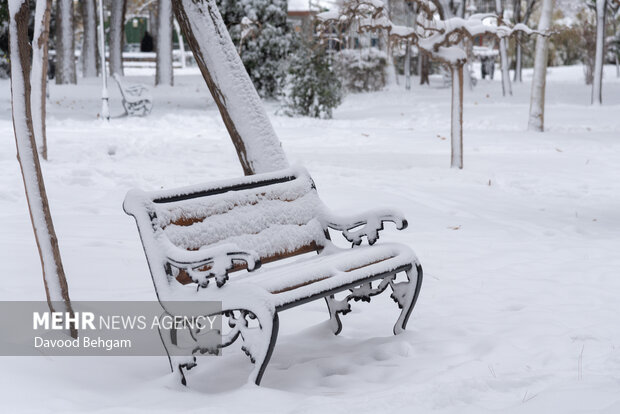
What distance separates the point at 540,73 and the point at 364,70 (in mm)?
17085

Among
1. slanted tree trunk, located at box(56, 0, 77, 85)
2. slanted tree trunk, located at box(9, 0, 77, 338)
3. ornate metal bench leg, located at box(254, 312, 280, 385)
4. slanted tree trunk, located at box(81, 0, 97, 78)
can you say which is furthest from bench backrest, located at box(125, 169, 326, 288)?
slanted tree trunk, located at box(81, 0, 97, 78)

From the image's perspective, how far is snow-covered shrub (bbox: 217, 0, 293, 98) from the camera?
2211 cm

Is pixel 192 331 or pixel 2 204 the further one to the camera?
pixel 2 204

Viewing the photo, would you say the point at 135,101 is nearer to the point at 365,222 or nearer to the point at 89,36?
the point at 89,36

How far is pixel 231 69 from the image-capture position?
237 inches

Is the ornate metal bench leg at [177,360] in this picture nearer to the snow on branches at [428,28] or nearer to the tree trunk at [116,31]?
the snow on branches at [428,28]

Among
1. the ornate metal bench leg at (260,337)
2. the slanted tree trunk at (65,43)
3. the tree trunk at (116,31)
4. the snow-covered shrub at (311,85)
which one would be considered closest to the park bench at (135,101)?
the snow-covered shrub at (311,85)

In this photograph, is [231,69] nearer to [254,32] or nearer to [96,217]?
[96,217]

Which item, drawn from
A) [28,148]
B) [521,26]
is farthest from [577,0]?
[28,148]

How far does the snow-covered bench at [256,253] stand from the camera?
348cm

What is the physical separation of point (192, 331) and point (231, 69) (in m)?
2.84

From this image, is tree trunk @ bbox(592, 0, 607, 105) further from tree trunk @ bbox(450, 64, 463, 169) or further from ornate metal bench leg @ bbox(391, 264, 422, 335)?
ornate metal bench leg @ bbox(391, 264, 422, 335)

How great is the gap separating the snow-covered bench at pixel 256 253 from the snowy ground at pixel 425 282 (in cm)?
26

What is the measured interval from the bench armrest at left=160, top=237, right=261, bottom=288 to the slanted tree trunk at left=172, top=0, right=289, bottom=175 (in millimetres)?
2514
